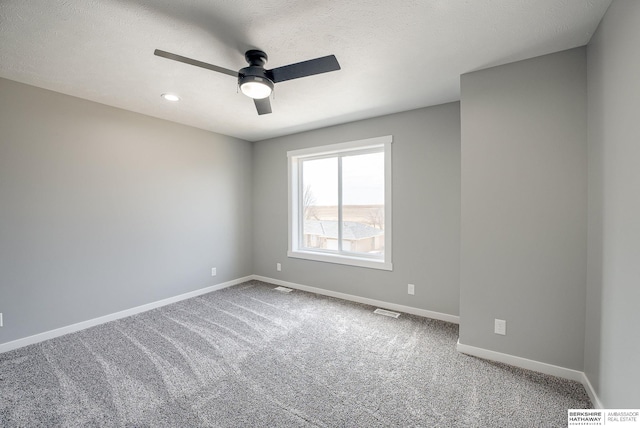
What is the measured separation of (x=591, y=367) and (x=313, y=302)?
9.11 feet

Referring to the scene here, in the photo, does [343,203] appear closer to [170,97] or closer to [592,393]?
[170,97]

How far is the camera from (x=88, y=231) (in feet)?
10.1

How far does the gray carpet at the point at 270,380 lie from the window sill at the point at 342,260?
2.47 ft

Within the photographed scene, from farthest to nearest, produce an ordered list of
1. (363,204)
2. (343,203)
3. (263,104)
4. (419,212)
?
(343,203) → (363,204) → (419,212) → (263,104)

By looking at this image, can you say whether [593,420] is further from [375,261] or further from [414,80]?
[414,80]

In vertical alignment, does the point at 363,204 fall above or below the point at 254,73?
below

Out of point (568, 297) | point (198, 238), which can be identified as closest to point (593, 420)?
point (568, 297)

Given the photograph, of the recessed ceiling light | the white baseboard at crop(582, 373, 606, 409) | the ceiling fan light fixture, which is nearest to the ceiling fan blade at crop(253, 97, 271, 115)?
the ceiling fan light fixture

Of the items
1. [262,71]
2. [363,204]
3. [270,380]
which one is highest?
[262,71]

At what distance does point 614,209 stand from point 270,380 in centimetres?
253

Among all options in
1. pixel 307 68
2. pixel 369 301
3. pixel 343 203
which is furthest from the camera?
pixel 343 203

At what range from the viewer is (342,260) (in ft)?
13.1

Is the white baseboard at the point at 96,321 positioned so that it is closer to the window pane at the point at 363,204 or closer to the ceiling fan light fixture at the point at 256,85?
the window pane at the point at 363,204

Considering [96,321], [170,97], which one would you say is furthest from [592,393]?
[96,321]
